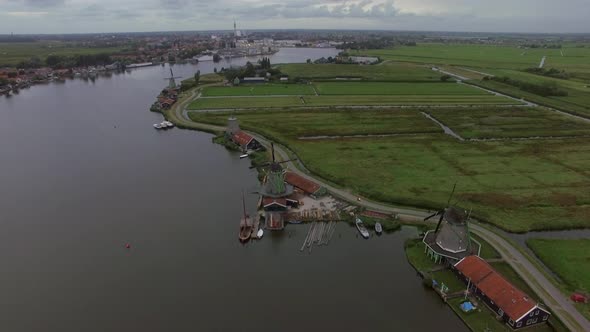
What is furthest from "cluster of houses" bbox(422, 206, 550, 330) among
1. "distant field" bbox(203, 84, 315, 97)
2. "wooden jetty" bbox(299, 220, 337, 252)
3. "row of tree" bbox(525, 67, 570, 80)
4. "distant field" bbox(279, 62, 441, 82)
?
"row of tree" bbox(525, 67, 570, 80)

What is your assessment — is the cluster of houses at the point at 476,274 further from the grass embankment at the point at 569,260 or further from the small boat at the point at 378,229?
the grass embankment at the point at 569,260

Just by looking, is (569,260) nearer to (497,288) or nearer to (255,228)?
(497,288)

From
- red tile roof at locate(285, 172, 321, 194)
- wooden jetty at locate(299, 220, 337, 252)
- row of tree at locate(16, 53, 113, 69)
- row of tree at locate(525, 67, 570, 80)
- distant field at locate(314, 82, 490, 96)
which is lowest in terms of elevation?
wooden jetty at locate(299, 220, 337, 252)

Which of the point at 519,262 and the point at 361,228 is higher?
the point at 361,228

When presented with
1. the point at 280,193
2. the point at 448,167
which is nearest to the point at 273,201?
the point at 280,193

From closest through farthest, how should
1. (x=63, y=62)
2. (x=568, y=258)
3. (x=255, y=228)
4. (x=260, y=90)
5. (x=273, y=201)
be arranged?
(x=568, y=258)
(x=255, y=228)
(x=273, y=201)
(x=260, y=90)
(x=63, y=62)

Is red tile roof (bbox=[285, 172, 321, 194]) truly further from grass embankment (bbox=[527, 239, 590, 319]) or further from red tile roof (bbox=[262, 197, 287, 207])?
grass embankment (bbox=[527, 239, 590, 319])

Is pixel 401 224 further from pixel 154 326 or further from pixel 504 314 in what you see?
pixel 154 326
